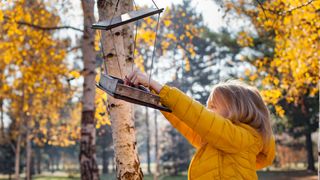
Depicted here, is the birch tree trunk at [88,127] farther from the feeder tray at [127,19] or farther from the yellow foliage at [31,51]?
the feeder tray at [127,19]

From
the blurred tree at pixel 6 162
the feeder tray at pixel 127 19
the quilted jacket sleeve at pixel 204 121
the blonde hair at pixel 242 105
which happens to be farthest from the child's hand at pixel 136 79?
the blurred tree at pixel 6 162

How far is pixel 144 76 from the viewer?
224 centimetres

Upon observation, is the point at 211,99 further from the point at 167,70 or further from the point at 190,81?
the point at 190,81

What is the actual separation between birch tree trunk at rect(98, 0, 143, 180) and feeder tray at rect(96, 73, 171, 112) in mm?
744

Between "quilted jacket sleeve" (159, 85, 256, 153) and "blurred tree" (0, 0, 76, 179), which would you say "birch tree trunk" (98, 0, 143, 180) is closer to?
"quilted jacket sleeve" (159, 85, 256, 153)

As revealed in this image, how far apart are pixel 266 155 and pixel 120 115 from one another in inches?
41.1

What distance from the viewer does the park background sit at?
751 centimetres

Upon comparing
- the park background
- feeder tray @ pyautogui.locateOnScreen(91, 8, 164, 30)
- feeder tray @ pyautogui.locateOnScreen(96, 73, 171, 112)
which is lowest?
feeder tray @ pyautogui.locateOnScreen(96, 73, 171, 112)

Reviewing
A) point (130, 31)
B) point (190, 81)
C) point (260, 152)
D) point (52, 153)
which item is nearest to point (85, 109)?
point (130, 31)

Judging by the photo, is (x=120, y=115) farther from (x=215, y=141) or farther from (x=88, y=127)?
(x=88, y=127)

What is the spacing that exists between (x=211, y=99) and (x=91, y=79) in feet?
15.7

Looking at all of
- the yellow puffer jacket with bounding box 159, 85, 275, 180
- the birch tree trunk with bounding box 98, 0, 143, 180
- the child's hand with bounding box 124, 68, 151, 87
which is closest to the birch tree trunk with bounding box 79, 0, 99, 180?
the birch tree trunk with bounding box 98, 0, 143, 180

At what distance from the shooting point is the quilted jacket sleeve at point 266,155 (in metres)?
2.62

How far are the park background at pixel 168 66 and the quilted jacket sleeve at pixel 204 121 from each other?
1.51ft
